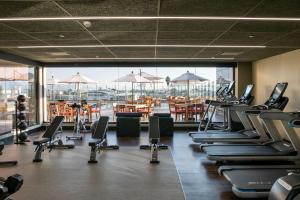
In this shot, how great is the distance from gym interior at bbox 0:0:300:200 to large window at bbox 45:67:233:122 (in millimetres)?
36

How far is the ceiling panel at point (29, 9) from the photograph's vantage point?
3385 millimetres

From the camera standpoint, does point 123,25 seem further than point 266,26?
No

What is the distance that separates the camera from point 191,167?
5.36m

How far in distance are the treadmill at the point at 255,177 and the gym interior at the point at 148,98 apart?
0.7 inches

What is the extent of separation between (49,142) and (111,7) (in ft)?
12.7

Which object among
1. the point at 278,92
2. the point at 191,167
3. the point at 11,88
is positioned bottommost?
the point at 191,167

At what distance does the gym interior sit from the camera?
150 inches

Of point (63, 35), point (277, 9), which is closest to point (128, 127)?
point (63, 35)

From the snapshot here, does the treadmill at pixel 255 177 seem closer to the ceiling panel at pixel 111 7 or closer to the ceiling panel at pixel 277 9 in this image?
the ceiling panel at pixel 277 9

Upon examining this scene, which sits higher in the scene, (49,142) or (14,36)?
(14,36)

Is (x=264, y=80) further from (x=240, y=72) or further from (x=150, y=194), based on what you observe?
(x=150, y=194)

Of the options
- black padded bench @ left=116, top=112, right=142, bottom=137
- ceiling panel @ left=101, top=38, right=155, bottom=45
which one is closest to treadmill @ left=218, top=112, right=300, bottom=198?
ceiling panel @ left=101, top=38, right=155, bottom=45

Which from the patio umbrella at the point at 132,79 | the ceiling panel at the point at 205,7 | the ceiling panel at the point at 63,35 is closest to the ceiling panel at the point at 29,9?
the ceiling panel at the point at 63,35

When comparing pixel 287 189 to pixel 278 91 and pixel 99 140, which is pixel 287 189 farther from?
pixel 99 140
